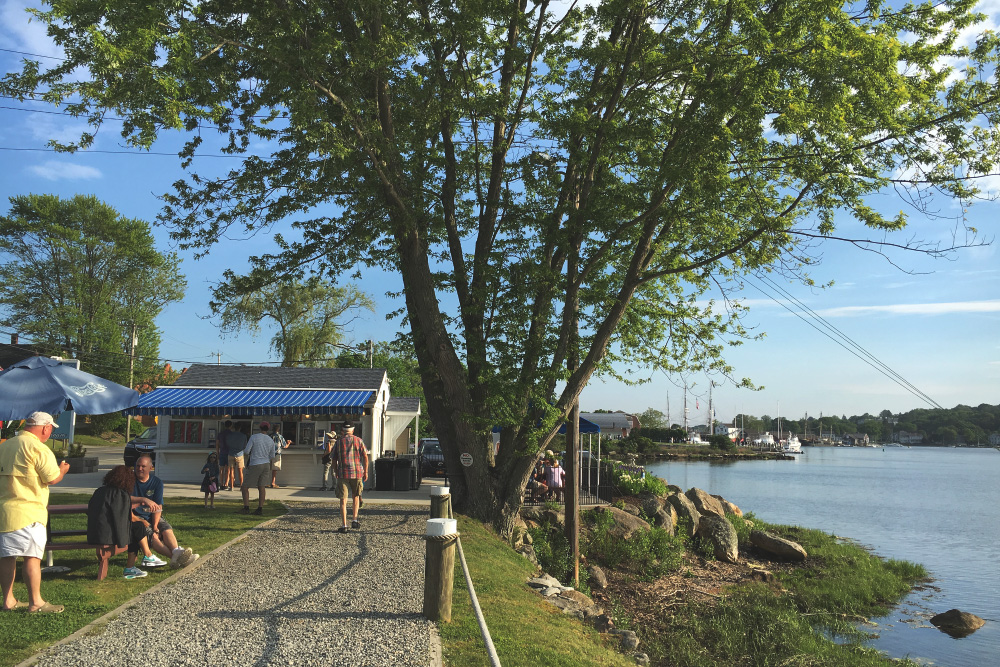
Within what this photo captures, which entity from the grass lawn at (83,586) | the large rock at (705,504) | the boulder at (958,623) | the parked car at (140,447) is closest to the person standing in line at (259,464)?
the grass lawn at (83,586)

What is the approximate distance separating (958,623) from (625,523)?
301 inches

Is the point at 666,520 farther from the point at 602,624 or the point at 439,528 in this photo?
the point at 439,528

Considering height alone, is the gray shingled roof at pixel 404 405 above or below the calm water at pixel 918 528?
above

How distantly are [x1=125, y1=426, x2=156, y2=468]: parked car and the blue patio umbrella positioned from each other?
483cm

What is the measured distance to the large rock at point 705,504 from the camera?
2080 cm

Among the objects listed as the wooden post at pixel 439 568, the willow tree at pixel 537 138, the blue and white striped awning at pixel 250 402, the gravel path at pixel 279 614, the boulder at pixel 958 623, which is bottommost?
the boulder at pixel 958 623

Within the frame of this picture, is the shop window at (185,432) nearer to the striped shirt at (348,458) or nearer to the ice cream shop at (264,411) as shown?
the ice cream shop at (264,411)

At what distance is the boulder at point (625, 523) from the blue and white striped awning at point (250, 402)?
7.42 meters

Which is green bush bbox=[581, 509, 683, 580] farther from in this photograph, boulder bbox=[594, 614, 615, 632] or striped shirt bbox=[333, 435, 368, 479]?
striped shirt bbox=[333, 435, 368, 479]

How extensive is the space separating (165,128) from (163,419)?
45.4ft

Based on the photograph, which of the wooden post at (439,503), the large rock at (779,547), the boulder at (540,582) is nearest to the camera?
the wooden post at (439,503)

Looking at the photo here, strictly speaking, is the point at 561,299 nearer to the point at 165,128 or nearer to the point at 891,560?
the point at 165,128

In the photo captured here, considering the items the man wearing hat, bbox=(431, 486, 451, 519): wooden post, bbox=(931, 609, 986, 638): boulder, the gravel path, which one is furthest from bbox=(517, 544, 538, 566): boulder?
bbox=(931, 609, 986, 638): boulder

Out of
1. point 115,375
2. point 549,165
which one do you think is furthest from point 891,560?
point 115,375
